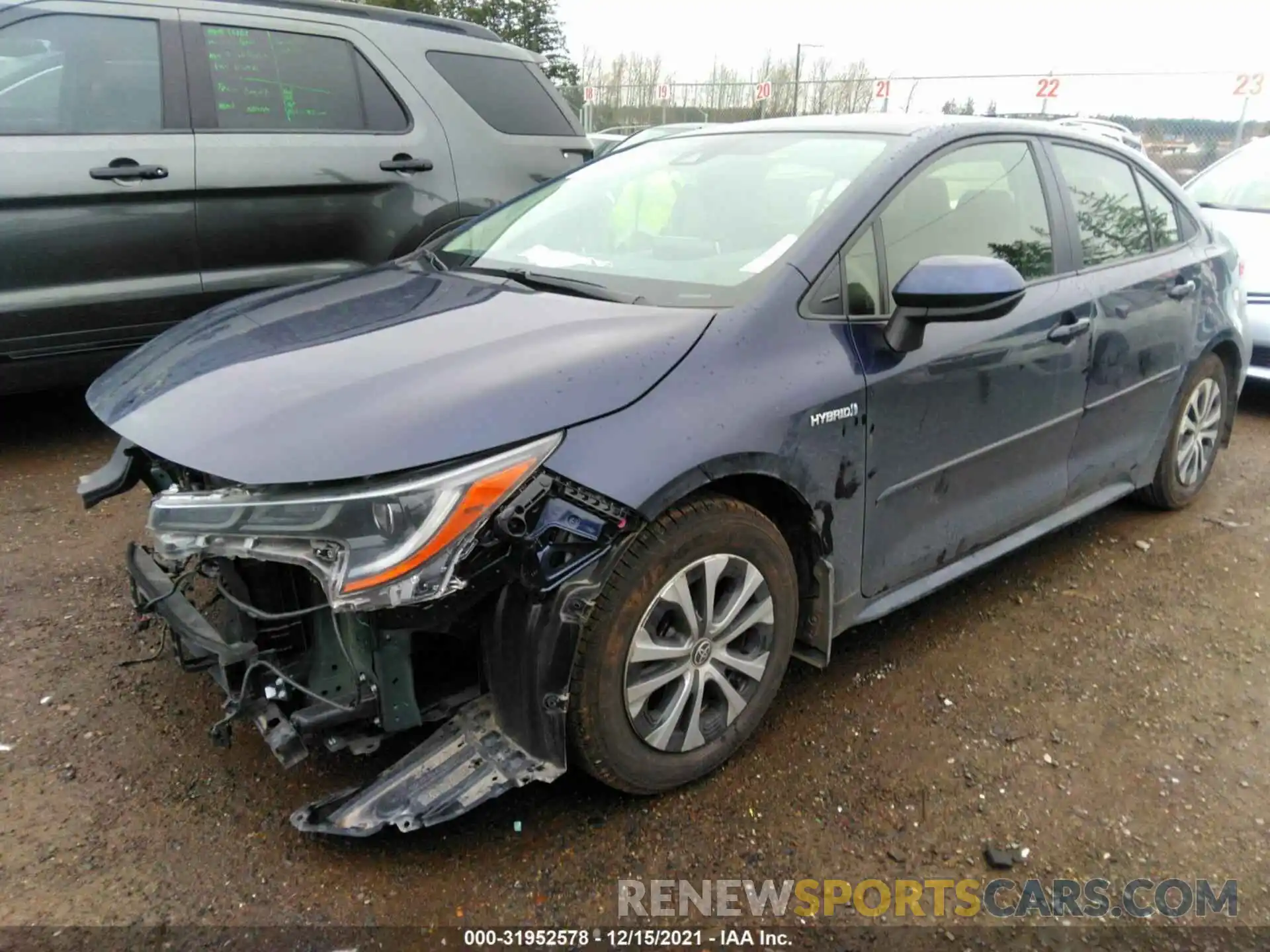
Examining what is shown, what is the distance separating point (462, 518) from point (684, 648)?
0.66 metres

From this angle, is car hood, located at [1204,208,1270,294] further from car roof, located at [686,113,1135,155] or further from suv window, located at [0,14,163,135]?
suv window, located at [0,14,163,135]

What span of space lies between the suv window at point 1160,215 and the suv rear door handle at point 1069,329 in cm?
82

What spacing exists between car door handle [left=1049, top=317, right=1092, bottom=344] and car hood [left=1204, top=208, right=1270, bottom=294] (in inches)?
123

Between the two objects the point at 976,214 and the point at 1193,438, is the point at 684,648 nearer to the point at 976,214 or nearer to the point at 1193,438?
the point at 976,214

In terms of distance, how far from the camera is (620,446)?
1.94m

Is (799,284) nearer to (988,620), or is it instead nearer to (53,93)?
(988,620)

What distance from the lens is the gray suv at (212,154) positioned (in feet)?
12.2

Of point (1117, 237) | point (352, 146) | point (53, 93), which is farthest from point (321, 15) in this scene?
point (1117, 237)

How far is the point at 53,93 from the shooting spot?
3762mm

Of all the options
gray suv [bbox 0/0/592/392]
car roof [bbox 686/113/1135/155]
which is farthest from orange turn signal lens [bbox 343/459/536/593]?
gray suv [bbox 0/0/592/392]

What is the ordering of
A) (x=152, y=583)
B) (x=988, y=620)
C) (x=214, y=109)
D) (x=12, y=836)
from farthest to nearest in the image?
(x=214, y=109) < (x=988, y=620) < (x=152, y=583) < (x=12, y=836)

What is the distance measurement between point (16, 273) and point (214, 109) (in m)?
1.14

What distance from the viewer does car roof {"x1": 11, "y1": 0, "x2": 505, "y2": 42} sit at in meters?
4.02

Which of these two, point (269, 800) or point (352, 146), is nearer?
point (269, 800)
